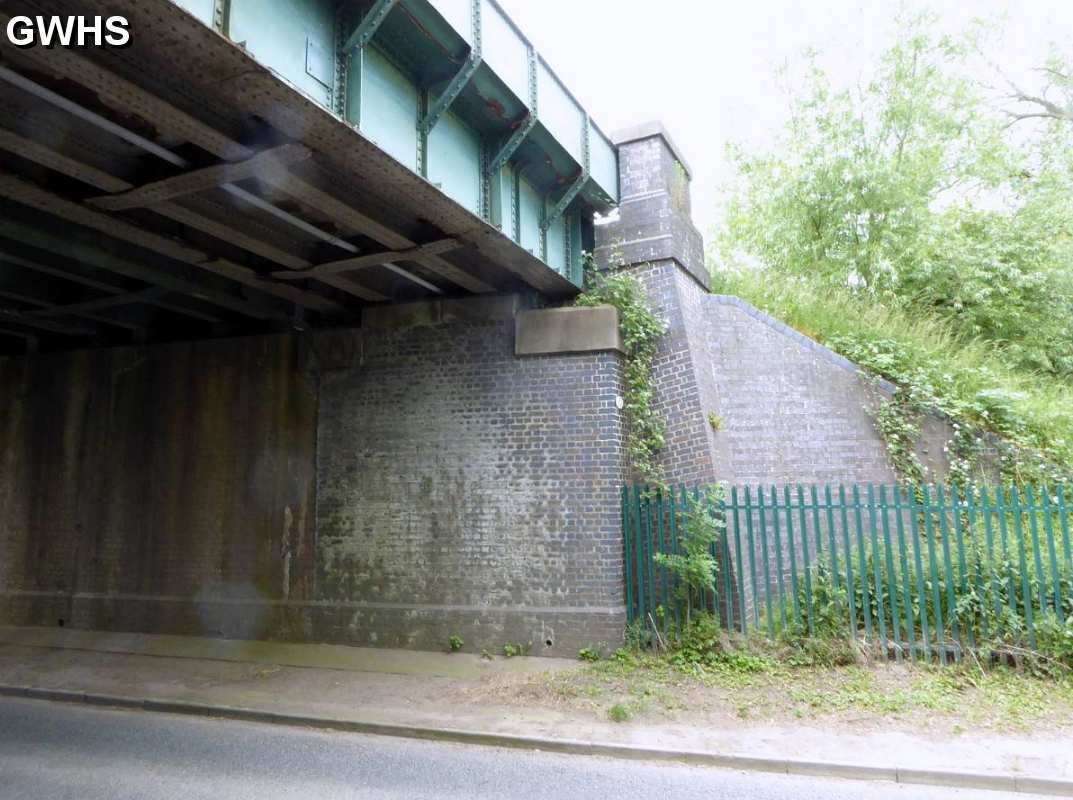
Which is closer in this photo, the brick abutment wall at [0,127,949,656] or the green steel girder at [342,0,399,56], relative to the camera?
the green steel girder at [342,0,399,56]

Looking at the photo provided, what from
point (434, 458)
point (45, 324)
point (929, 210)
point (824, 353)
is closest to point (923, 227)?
point (929, 210)

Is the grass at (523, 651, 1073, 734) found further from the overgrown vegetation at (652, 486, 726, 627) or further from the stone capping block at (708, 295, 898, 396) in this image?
the stone capping block at (708, 295, 898, 396)

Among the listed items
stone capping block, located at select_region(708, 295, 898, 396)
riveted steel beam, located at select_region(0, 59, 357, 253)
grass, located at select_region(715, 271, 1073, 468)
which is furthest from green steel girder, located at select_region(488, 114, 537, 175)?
grass, located at select_region(715, 271, 1073, 468)

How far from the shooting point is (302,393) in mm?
11305

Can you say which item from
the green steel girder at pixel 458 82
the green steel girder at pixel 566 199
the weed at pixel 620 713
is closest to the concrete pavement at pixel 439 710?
the weed at pixel 620 713

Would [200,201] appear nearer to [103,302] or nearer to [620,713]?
[103,302]

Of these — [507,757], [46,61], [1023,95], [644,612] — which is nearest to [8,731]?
[507,757]

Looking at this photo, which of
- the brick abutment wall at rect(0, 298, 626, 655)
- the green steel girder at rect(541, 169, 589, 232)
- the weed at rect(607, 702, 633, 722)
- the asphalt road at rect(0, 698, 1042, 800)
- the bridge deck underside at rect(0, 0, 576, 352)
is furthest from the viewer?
the green steel girder at rect(541, 169, 589, 232)

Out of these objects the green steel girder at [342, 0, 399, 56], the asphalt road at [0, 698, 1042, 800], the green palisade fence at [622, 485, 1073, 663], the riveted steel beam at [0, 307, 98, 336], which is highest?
the green steel girder at [342, 0, 399, 56]

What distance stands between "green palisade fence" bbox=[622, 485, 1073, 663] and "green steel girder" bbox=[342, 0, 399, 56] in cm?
612

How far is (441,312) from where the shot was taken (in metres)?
10.7

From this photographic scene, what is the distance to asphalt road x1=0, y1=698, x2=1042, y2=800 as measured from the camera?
5289 mm

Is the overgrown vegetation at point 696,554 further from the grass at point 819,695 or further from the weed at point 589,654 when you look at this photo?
the weed at point 589,654

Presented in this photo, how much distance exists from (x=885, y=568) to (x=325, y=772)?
6382mm
